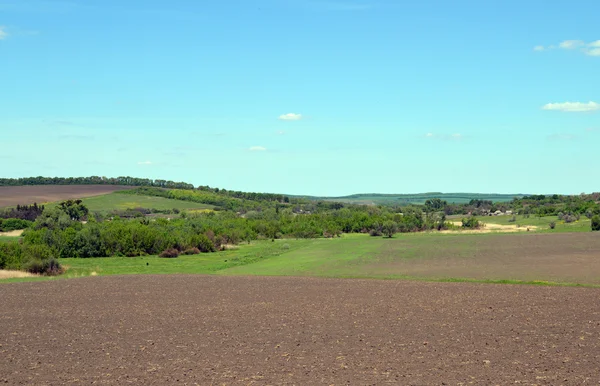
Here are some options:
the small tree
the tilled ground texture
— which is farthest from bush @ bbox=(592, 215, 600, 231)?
the tilled ground texture

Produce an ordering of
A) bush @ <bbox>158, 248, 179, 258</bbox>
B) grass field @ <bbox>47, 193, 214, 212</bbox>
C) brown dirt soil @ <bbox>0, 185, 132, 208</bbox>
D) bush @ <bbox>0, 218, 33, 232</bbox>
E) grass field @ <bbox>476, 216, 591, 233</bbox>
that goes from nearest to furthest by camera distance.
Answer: bush @ <bbox>158, 248, 179, 258</bbox> < grass field @ <bbox>476, 216, 591, 233</bbox> < bush @ <bbox>0, 218, 33, 232</bbox> < brown dirt soil @ <bbox>0, 185, 132, 208</bbox> < grass field @ <bbox>47, 193, 214, 212</bbox>

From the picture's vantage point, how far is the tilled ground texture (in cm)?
1906

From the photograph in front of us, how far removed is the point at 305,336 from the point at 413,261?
3536 centimetres

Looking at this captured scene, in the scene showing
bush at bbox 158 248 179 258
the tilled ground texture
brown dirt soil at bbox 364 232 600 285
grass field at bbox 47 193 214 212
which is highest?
grass field at bbox 47 193 214 212

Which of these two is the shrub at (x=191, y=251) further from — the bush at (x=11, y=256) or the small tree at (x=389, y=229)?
the small tree at (x=389, y=229)

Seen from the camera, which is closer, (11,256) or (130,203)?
(11,256)

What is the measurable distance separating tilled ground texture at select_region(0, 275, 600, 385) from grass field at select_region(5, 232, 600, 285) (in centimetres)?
855

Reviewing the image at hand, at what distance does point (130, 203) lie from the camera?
5896 inches

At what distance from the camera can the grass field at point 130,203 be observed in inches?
5536

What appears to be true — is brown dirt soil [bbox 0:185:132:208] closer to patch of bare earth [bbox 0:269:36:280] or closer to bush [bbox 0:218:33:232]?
bush [bbox 0:218:33:232]

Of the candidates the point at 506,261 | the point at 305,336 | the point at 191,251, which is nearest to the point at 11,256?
the point at 191,251

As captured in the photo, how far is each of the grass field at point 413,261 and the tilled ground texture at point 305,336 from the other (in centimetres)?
855

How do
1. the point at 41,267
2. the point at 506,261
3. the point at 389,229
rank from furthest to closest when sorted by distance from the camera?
the point at 389,229 < the point at 41,267 < the point at 506,261

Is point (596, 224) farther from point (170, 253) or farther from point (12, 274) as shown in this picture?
point (12, 274)
